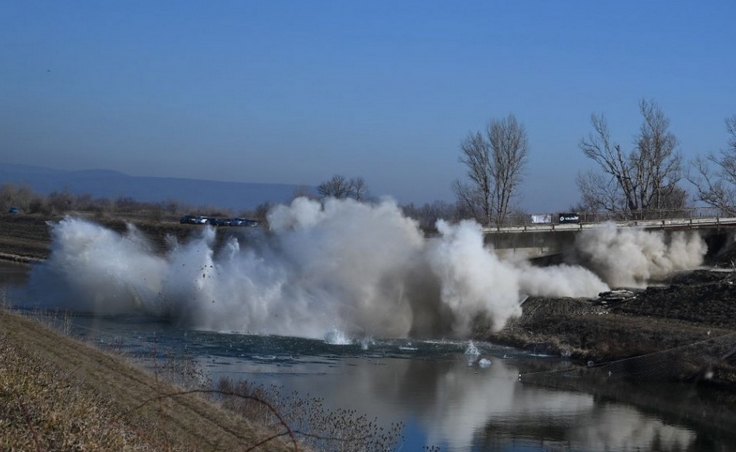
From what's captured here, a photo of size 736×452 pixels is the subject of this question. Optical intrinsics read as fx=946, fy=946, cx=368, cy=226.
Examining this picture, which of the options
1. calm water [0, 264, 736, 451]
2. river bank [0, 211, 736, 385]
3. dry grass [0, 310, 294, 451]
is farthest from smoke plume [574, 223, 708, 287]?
dry grass [0, 310, 294, 451]

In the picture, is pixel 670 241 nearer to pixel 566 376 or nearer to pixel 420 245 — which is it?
Answer: pixel 420 245

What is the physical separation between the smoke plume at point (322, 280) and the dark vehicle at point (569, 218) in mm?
20666

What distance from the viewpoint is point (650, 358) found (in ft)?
129

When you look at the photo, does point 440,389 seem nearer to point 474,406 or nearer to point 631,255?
point 474,406

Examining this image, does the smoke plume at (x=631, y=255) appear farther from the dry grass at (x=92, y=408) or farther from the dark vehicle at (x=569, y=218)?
the dry grass at (x=92, y=408)

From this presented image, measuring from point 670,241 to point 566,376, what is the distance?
35362mm

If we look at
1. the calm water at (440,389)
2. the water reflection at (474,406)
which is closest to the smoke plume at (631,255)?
the calm water at (440,389)

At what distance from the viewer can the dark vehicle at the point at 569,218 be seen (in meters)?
76.2

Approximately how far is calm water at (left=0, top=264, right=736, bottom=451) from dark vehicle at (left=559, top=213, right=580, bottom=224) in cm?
3059

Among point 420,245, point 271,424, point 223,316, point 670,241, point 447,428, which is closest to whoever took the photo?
point 271,424

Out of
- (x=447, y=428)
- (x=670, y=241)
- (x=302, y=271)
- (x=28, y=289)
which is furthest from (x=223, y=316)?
(x=670, y=241)

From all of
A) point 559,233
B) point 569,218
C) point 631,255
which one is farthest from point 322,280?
point 569,218

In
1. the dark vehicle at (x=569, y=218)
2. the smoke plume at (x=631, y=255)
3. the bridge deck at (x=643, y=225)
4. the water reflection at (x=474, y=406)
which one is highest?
the dark vehicle at (x=569, y=218)

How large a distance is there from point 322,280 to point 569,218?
111ft
